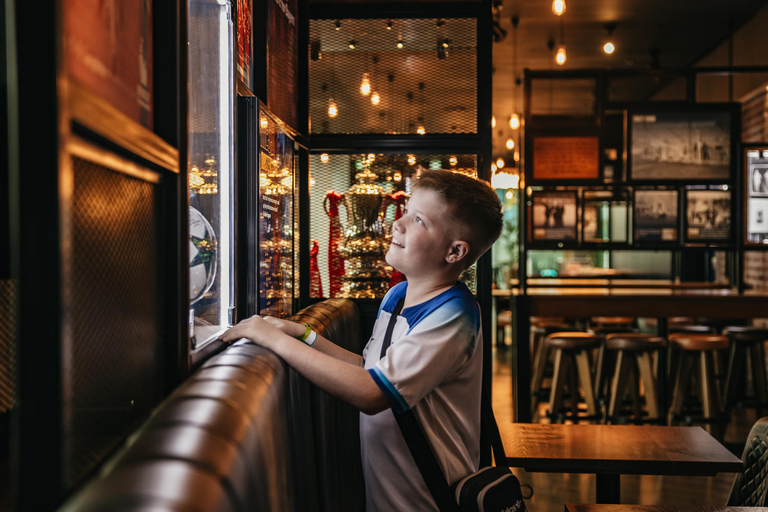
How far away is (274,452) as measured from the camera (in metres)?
1.11

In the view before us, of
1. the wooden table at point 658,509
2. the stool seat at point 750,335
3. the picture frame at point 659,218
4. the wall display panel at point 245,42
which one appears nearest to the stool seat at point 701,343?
the stool seat at point 750,335

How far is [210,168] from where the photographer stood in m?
1.74

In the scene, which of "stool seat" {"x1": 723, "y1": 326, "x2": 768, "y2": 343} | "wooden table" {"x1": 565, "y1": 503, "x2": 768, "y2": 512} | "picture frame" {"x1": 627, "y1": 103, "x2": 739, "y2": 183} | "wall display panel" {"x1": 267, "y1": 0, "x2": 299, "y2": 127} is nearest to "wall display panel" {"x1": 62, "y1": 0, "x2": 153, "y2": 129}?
"wall display panel" {"x1": 267, "y1": 0, "x2": 299, "y2": 127}

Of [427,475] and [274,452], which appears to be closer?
[274,452]

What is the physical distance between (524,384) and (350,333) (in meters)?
2.79

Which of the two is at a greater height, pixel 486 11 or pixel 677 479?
pixel 486 11

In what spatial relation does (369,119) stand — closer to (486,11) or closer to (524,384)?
(486,11)

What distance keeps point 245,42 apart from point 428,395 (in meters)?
1.22

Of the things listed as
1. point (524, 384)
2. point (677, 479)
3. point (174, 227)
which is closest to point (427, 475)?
point (174, 227)

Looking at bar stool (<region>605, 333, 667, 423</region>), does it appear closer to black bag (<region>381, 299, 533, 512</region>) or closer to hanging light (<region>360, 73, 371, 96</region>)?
hanging light (<region>360, 73, 371, 96</region>)

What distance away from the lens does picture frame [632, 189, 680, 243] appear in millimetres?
5629

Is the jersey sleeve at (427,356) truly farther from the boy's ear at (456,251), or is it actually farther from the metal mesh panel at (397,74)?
the metal mesh panel at (397,74)

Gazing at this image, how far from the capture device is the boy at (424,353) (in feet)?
4.58

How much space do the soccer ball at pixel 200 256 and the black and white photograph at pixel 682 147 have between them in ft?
15.5
